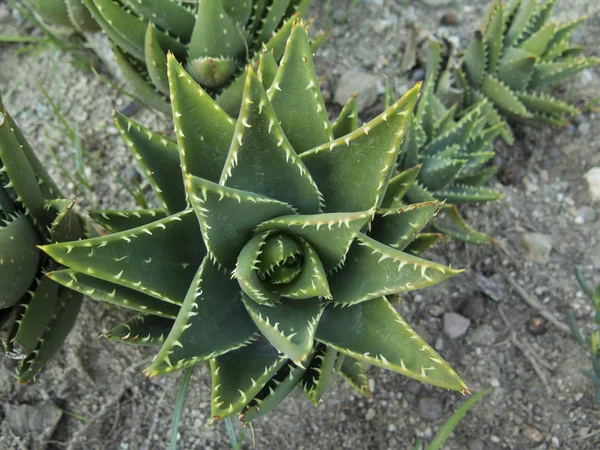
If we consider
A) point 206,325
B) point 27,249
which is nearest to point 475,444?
point 206,325

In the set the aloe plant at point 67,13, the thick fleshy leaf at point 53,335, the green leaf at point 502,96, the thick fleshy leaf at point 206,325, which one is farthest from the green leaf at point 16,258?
the green leaf at point 502,96

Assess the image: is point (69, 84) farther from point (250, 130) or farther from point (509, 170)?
point (509, 170)

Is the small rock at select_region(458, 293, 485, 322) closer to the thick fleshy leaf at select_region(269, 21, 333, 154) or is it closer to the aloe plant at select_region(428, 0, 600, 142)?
the aloe plant at select_region(428, 0, 600, 142)

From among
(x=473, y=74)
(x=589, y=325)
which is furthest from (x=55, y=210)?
(x=589, y=325)

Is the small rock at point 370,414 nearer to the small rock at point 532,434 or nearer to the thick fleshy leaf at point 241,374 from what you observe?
the small rock at point 532,434

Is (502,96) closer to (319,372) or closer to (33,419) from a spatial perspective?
(319,372)

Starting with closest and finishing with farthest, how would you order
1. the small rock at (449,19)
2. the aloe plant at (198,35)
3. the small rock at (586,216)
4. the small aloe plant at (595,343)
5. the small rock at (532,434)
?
the aloe plant at (198,35)
the small aloe plant at (595,343)
the small rock at (532,434)
the small rock at (586,216)
the small rock at (449,19)
